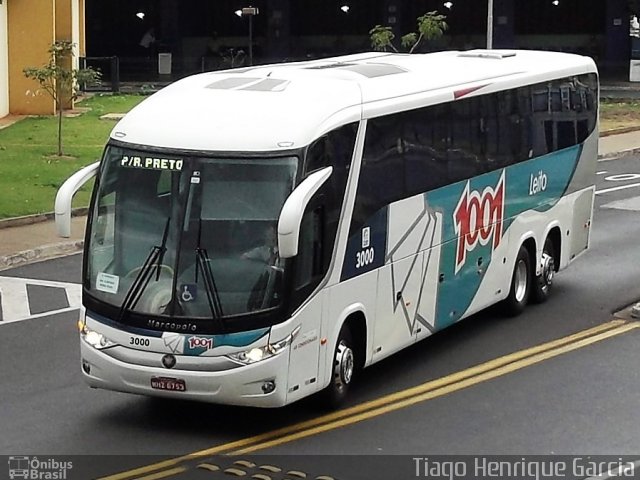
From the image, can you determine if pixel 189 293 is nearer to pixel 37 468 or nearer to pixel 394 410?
pixel 37 468

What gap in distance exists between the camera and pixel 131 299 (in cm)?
1086

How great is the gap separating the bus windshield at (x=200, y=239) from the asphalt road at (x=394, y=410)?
1189 mm

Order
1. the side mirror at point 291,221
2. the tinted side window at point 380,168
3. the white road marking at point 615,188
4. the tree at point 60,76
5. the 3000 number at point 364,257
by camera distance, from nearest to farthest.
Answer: the side mirror at point 291,221 → the 3000 number at point 364,257 → the tinted side window at point 380,168 → the white road marking at point 615,188 → the tree at point 60,76

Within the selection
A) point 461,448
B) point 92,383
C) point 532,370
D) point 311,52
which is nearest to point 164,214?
point 92,383

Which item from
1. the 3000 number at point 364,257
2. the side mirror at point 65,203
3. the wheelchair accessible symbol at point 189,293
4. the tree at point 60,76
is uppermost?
the tree at point 60,76

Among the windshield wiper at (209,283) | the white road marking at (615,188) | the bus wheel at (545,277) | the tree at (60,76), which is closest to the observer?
the windshield wiper at (209,283)

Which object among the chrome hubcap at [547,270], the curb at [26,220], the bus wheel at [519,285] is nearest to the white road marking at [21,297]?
the curb at [26,220]

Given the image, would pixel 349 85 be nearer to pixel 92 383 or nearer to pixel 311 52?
pixel 92 383

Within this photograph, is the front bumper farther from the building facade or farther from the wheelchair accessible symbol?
the building facade

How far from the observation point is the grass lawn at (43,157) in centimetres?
2338

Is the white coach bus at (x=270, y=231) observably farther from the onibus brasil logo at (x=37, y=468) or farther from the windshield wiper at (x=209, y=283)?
the onibus brasil logo at (x=37, y=468)

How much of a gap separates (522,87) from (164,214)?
245 inches

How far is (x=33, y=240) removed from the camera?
67.5 feet

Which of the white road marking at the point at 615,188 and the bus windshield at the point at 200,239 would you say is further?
the white road marking at the point at 615,188
